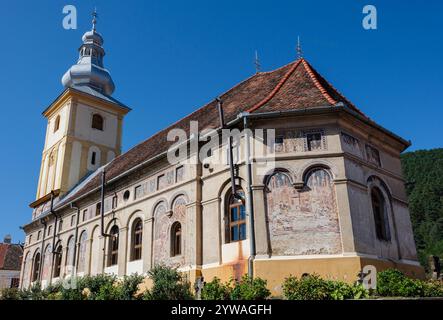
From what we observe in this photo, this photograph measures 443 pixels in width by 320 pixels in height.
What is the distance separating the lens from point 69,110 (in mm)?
34625

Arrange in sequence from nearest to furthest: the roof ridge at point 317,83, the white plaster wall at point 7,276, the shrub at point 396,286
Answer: the shrub at point 396,286, the roof ridge at point 317,83, the white plaster wall at point 7,276

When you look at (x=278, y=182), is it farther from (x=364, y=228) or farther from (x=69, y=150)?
(x=69, y=150)

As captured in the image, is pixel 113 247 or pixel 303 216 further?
pixel 113 247

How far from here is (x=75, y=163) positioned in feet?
111

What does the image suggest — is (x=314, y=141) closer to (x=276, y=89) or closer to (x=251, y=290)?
(x=276, y=89)

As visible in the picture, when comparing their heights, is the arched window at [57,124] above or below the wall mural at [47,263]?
above

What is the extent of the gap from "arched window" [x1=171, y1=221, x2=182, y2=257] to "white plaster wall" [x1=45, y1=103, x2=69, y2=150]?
18775 mm

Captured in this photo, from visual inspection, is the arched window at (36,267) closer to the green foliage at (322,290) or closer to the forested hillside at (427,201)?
the green foliage at (322,290)

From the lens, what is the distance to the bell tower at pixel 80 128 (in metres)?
Result: 33.7

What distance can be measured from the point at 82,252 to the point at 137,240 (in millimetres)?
5727

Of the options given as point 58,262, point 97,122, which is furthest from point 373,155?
point 97,122

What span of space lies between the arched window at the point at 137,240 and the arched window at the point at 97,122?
16448 mm

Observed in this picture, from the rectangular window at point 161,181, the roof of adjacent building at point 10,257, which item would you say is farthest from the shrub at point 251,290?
the roof of adjacent building at point 10,257

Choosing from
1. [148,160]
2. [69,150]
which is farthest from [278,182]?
[69,150]
